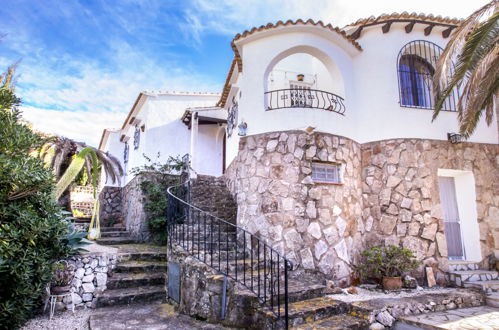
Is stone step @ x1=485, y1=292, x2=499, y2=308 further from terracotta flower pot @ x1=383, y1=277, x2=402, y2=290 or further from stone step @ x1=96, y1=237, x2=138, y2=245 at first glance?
stone step @ x1=96, y1=237, x2=138, y2=245

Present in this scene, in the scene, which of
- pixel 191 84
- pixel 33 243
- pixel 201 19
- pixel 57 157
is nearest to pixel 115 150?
pixel 191 84

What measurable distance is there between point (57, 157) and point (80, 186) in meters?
7.41

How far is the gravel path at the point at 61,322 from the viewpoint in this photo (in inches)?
203

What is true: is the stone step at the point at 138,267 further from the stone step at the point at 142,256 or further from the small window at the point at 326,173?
the small window at the point at 326,173

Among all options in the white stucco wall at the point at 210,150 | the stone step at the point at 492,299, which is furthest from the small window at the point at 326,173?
the white stucco wall at the point at 210,150

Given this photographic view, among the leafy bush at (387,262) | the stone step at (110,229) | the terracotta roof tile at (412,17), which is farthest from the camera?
the stone step at (110,229)

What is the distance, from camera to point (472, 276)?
7.05 metres

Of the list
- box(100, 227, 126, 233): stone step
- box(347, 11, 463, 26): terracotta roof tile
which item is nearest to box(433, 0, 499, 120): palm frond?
box(347, 11, 463, 26): terracotta roof tile

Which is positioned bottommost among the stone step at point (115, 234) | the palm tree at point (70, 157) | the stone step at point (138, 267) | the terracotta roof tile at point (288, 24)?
the stone step at point (138, 267)

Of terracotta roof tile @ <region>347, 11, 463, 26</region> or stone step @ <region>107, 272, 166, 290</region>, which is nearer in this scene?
stone step @ <region>107, 272, 166, 290</region>

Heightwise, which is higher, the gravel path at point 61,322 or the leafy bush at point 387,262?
the leafy bush at point 387,262

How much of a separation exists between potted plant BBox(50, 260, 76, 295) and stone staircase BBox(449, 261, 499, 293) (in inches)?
329

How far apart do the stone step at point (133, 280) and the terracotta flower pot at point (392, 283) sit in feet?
16.1

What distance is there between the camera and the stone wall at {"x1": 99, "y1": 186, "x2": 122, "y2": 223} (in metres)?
13.2
